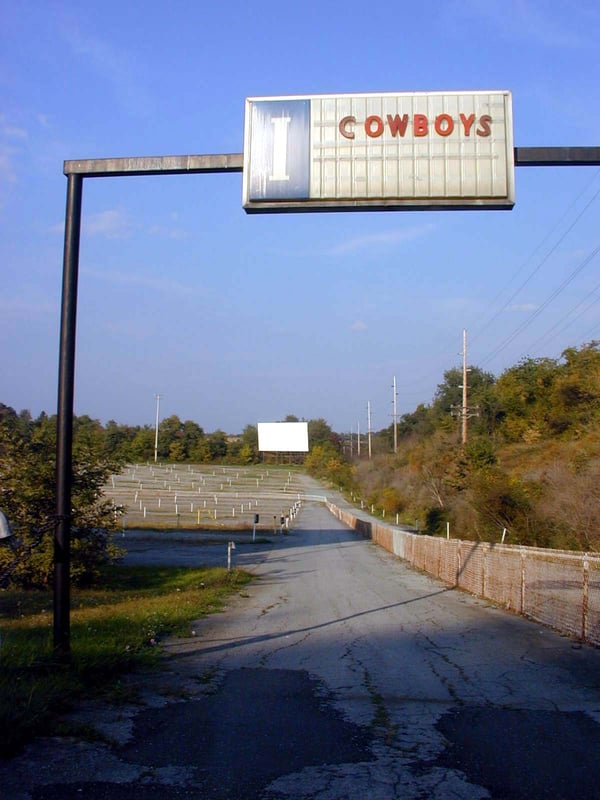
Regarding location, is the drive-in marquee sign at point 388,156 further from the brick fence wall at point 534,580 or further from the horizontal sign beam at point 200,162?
the brick fence wall at point 534,580

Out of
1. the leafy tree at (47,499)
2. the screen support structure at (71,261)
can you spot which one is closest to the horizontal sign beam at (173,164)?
the screen support structure at (71,261)

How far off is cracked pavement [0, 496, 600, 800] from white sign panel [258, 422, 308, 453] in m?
71.5

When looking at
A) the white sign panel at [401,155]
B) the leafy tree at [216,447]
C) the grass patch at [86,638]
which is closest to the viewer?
the grass patch at [86,638]

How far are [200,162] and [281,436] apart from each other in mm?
76834

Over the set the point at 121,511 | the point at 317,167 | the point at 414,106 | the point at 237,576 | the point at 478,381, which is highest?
the point at 478,381

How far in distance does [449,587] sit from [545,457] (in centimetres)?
2080

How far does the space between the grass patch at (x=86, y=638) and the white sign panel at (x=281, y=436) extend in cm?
6197

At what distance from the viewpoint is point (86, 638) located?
10672 millimetres

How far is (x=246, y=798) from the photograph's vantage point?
201 inches

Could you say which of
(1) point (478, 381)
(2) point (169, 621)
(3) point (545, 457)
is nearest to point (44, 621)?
→ (2) point (169, 621)

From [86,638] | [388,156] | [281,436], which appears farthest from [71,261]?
[281,436]

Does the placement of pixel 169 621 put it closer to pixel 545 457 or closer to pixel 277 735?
pixel 277 735

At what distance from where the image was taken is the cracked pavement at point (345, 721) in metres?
5.37

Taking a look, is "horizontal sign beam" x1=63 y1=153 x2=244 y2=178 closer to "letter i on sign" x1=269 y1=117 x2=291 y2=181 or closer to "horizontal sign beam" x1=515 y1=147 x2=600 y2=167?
"letter i on sign" x1=269 y1=117 x2=291 y2=181
